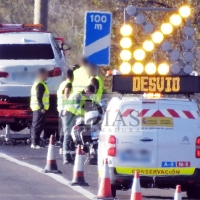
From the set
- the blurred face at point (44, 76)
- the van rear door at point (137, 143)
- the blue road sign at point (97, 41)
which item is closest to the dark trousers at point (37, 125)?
the blurred face at point (44, 76)

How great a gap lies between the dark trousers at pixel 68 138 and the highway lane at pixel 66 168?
234 mm

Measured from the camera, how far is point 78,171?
48.4ft

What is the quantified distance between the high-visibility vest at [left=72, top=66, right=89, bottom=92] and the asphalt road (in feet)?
6.41

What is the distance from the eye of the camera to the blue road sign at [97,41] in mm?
17016

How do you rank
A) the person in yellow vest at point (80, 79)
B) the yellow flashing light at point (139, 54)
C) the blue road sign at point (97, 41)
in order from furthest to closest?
the person in yellow vest at point (80, 79), the blue road sign at point (97, 41), the yellow flashing light at point (139, 54)

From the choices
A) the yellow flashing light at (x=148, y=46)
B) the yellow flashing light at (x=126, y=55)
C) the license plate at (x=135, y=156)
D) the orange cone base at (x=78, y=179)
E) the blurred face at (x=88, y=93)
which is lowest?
the orange cone base at (x=78, y=179)

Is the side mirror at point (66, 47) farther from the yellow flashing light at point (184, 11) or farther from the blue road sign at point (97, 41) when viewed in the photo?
the yellow flashing light at point (184, 11)

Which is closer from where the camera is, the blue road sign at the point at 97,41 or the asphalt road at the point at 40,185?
the asphalt road at the point at 40,185

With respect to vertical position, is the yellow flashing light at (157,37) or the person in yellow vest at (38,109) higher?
the yellow flashing light at (157,37)

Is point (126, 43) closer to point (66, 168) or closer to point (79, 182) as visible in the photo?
point (79, 182)

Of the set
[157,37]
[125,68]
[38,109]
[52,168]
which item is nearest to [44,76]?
[38,109]

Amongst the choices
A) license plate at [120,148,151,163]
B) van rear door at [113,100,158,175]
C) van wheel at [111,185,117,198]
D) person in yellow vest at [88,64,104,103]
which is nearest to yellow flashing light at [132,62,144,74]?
van rear door at [113,100,158,175]

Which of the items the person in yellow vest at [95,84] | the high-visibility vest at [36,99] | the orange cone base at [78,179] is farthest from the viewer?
the high-visibility vest at [36,99]

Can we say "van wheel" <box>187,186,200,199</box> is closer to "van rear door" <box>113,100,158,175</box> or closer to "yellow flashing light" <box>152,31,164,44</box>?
"van rear door" <box>113,100,158,175</box>
